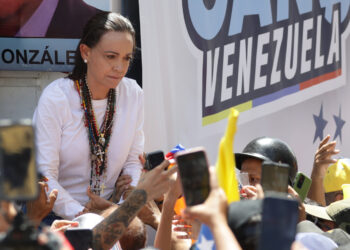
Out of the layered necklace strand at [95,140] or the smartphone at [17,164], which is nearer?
the smartphone at [17,164]

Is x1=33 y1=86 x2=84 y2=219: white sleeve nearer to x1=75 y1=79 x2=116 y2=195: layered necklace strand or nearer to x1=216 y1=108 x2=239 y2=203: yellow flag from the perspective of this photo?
x1=75 y1=79 x2=116 y2=195: layered necklace strand

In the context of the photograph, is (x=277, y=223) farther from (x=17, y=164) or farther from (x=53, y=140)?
(x=53, y=140)

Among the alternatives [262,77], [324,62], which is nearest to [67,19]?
[262,77]

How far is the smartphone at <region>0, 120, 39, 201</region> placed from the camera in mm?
1282

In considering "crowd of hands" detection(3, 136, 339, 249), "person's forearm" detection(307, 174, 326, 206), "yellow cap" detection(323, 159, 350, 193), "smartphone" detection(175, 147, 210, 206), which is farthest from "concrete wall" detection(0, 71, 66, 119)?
"smartphone" detection(175, 147, 210, 206)

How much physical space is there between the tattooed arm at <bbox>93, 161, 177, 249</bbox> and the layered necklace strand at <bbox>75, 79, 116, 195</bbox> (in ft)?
3.56

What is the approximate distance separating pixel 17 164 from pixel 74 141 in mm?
2244

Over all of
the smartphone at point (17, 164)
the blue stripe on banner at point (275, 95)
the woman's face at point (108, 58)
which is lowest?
the blue stripe on banner at point (275, 95)

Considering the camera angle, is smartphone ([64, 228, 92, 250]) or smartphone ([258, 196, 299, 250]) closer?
smartphone ([258, 196, 299, 250])

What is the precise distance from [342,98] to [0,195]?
16.4ft

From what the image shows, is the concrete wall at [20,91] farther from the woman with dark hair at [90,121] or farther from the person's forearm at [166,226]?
the person's forearm at [166,226]

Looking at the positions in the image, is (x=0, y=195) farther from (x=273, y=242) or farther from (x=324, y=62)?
(x=324, y=62)

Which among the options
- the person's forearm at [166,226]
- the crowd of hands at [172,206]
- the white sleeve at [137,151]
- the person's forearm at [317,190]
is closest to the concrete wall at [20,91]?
the white sleeve at [137,151]

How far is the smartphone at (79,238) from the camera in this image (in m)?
2.21
